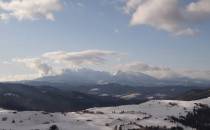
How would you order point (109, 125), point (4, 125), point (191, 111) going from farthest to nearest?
point (191, 111)
point (109, 125)
point (4, 125)

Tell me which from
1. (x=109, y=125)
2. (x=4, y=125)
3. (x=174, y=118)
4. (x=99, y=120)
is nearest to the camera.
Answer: (x=4, y=125)

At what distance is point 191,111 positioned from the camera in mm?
106062

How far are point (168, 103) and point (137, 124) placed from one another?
47786mm

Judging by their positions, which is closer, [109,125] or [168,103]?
[109,125]

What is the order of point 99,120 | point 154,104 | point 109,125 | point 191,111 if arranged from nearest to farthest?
1. point 109,125
2. point 99,120
3. point 191,111
4. point 154,104

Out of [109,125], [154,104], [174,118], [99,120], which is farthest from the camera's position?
[154,104]

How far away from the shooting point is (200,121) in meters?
93.6

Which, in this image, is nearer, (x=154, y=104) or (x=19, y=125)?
(x=19, y=125)

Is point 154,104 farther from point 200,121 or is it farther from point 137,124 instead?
point 137,124

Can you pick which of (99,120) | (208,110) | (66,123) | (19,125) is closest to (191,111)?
(208,110)

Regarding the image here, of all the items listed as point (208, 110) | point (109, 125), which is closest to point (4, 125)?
point (109, 125)

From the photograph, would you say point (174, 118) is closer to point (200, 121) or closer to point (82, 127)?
point (200, 121)

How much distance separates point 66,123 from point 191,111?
44974mm

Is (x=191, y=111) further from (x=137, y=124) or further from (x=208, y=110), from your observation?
(x=137, y=124)
